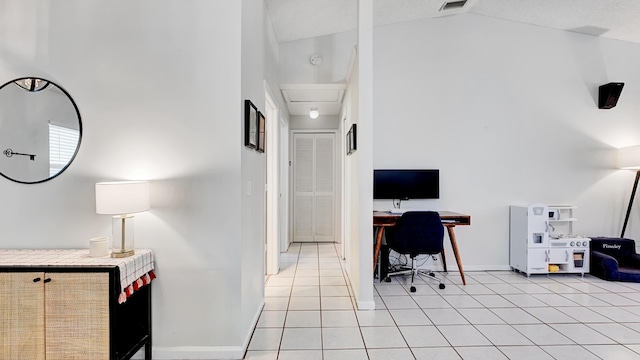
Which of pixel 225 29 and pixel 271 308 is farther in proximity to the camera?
pixel 271 308

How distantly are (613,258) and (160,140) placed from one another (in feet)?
16.2

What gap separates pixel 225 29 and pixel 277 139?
2.03 meters

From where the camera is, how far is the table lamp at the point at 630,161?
393 centimetres

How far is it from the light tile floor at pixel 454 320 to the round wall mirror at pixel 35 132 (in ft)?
5.88

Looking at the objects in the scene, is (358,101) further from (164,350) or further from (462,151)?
(164,350)

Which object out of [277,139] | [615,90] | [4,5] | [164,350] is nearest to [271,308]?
[164,350]

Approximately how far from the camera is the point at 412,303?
10.1ft

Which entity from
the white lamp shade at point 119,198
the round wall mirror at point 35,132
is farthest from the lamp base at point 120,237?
the round wall mirror at point 35,132

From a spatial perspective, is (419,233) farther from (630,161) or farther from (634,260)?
(630,161)

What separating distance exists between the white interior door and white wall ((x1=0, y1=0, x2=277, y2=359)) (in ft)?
12.7

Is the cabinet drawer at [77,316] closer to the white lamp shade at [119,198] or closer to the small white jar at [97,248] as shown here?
the small white jar at [97,248]

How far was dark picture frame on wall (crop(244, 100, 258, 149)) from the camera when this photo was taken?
2209 millimetres

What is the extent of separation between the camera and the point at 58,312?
1.70 metres

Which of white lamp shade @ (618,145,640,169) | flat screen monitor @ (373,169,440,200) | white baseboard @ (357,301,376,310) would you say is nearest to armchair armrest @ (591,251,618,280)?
white lamp shade @ (618,145,640,169)
